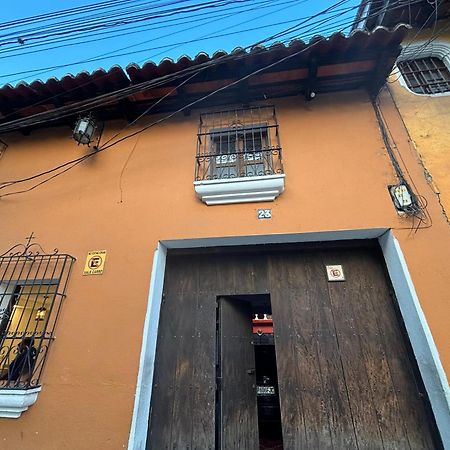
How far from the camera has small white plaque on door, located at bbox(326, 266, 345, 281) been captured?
3.00m

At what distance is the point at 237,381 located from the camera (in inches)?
113

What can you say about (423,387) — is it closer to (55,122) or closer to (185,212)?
(185,212)

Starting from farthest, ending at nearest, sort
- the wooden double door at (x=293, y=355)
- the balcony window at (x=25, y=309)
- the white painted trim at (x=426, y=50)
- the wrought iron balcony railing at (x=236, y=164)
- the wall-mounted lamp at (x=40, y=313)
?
the white painted trim at (x=426, y=50)
the wrought iron balcony railing at (x=236, y=164)
the wall-mounted lamp at (x=40, y=313)
the balcony window at (x=25, y=309)
the wooden double door at (x=293, y=355)

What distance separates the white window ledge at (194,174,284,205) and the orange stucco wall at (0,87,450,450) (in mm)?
116

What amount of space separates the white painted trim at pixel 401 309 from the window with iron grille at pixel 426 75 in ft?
8.91

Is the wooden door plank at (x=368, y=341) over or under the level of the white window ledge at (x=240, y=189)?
under

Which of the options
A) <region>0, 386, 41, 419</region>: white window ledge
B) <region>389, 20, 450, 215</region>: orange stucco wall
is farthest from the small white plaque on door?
<region>0, 386, 41, 419</region>: white window ledge

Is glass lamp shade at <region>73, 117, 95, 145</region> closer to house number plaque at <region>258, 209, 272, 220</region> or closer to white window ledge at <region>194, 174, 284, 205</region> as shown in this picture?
white window ledge at <region>194, 174, 284, 205</region>

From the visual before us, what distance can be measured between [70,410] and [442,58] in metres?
7.07

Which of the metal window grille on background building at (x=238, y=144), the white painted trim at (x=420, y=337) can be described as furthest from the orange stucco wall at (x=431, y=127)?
the metal window grille on background building at (x=238, y=144)

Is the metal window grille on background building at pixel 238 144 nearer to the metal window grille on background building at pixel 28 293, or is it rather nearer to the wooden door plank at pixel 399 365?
the wooden door plank at pixel 399 365

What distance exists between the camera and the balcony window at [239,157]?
307 centimetres

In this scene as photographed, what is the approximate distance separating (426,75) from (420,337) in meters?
4.08

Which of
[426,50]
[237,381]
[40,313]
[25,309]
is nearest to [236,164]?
[237,381]
